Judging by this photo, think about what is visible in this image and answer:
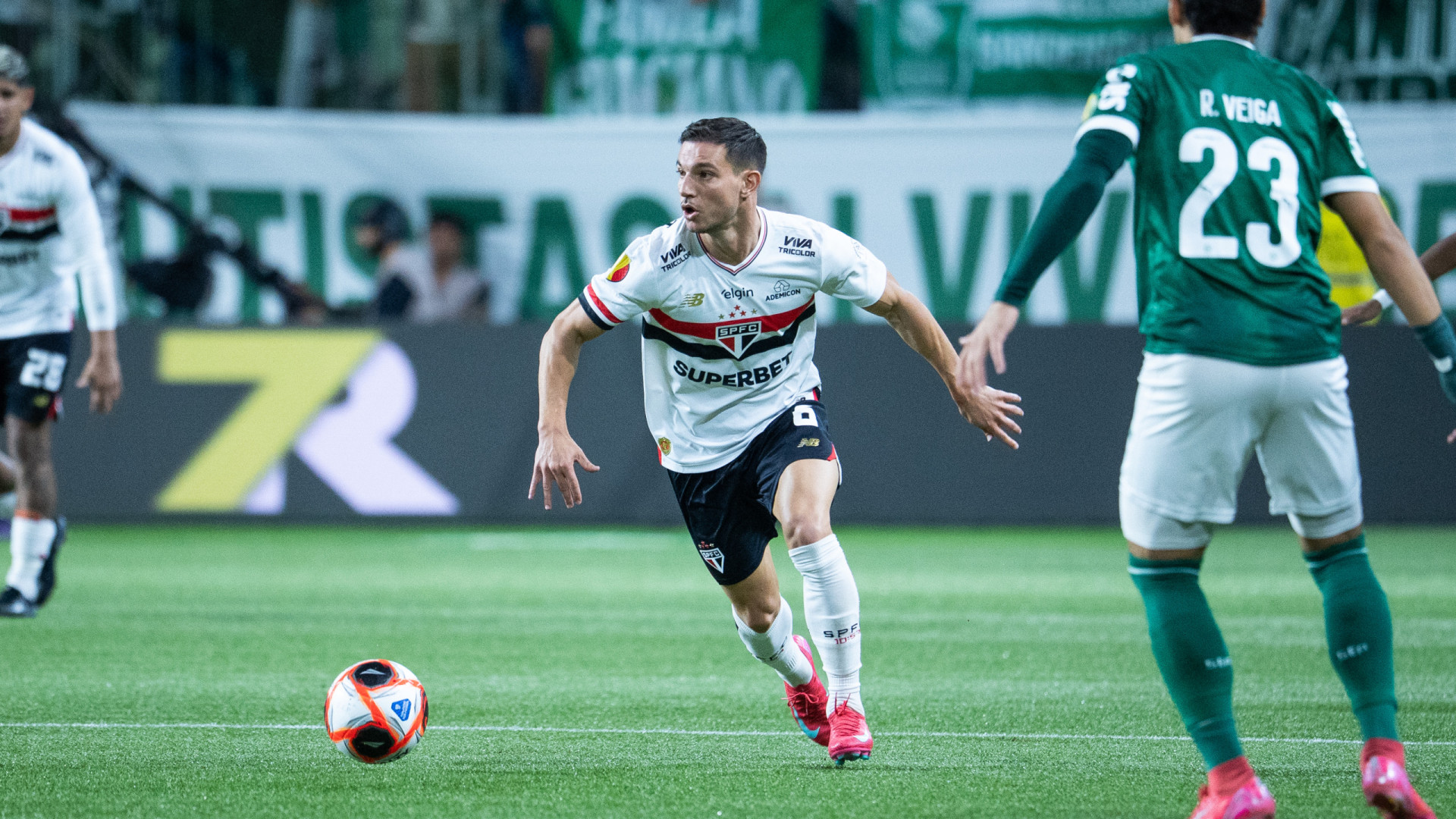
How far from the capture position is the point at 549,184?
14.7m

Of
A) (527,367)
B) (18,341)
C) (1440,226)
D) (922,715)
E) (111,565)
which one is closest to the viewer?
(922,715)

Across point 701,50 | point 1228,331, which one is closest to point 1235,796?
point 1228,331

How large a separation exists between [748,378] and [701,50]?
9.65 meters

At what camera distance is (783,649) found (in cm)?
527

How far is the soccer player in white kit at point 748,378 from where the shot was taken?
505 cm

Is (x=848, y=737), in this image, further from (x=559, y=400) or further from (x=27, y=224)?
(x=27, y=224)

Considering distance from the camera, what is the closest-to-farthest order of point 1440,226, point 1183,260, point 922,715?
point 1183,260, point 922,715, point 1440,226

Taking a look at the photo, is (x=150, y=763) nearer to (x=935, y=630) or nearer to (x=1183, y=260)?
(x=1183, y=260)

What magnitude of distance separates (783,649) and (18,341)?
449 cm

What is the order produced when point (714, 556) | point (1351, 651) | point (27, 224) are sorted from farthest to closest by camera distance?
1. point (27, 224)
2. point (714, 556)
3. point (1351, 651)

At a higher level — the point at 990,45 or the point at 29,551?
the point at 990,45

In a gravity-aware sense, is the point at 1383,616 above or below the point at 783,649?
above

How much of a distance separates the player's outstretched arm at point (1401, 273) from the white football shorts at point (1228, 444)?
255 millimetres

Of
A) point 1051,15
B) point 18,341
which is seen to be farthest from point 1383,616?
point 1051,15
